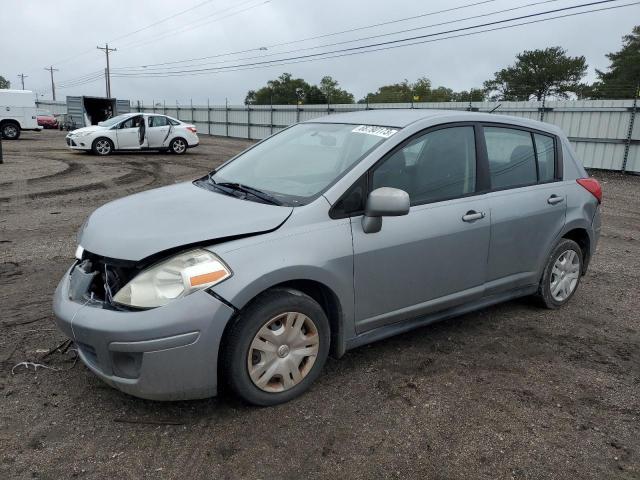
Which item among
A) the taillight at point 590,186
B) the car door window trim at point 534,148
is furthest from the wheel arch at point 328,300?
the taillight at point 590,186

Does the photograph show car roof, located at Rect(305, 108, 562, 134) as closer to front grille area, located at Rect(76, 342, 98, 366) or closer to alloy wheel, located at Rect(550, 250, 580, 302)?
alloy wheel, located at Rect(550, 250, 580, 302)

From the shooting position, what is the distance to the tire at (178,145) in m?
18.9

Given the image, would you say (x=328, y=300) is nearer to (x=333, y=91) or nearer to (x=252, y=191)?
(x=252, y=191)

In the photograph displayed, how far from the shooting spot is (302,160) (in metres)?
3.55

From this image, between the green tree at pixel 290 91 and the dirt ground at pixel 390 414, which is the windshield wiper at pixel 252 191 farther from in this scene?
the green tree at pixel 290 91

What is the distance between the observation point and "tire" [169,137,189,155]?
18.9 metres

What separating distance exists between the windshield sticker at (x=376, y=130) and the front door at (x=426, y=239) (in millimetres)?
140

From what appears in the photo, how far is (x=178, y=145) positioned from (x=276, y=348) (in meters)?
17.6

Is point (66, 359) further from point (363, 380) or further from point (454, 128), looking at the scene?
point (454, 128)

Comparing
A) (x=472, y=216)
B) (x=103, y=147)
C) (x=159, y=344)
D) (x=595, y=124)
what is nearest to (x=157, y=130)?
(x=103, y=147)

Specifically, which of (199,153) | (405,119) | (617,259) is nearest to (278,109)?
(199,153)

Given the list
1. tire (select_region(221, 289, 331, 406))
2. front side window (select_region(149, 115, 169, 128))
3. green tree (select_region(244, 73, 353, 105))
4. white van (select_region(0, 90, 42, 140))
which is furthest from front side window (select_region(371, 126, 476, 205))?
green tree (select_region(244, 73, 353, 105))

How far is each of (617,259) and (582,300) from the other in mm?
1943

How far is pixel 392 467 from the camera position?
8.00 feet
